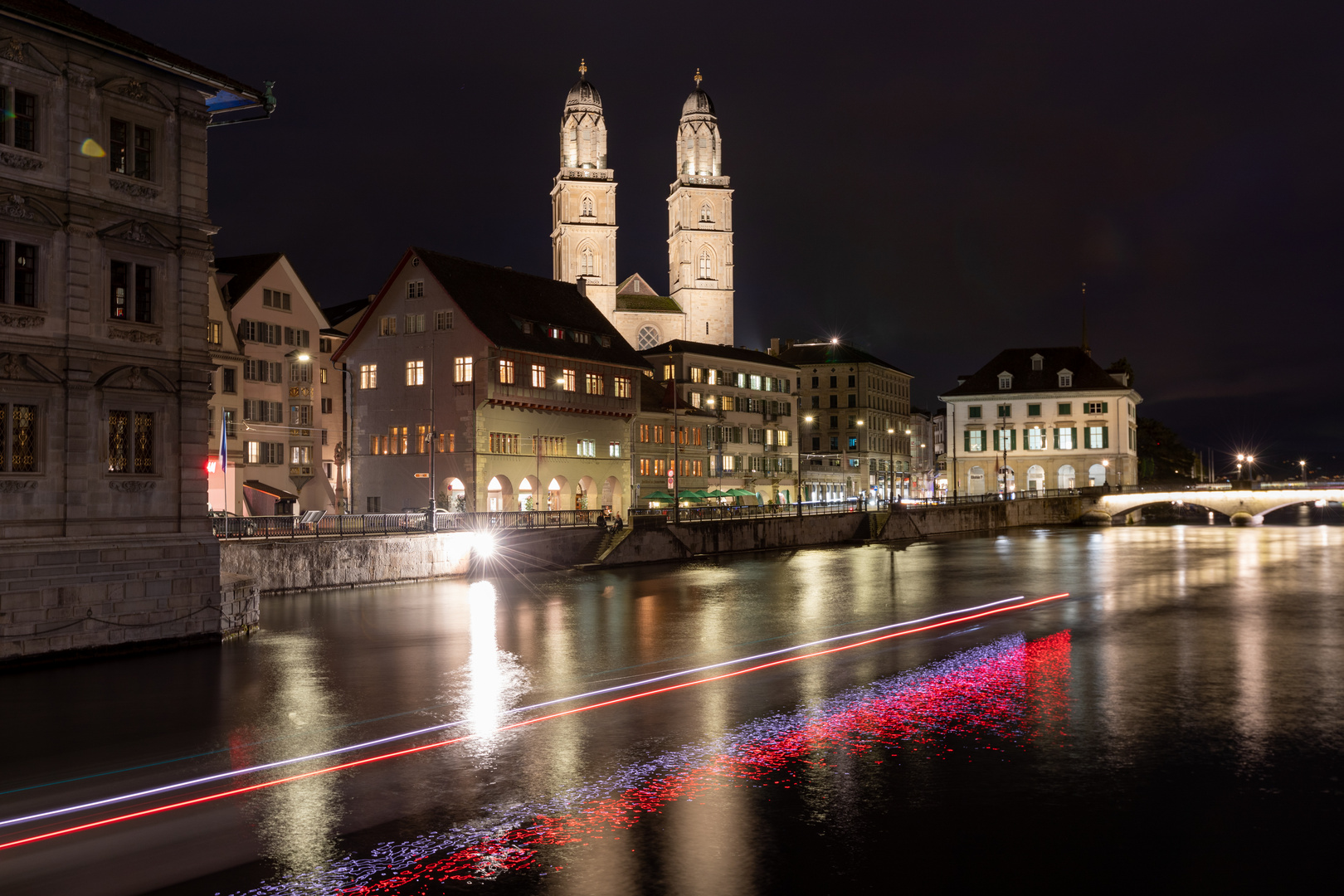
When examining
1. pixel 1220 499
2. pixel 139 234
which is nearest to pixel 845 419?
pixel 1220 499

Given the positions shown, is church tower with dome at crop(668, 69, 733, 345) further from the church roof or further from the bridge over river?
the bridge over river

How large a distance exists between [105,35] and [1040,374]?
10240 cm

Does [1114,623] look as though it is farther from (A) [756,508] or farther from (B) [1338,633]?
(A) [756,508]

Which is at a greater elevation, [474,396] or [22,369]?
[474,396]

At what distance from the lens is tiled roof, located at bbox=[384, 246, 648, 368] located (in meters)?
63.8

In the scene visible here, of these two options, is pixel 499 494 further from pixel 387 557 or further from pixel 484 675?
pixel 484 675

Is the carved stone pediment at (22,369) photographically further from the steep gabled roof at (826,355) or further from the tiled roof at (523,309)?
the steep gabled roof at (826,355)

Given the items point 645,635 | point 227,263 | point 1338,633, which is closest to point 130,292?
point 645,635

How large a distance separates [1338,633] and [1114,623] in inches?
217

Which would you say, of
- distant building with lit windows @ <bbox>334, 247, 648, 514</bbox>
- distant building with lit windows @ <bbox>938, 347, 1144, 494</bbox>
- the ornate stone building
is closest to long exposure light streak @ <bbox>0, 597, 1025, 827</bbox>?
the ornate stone building

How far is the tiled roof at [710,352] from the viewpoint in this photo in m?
92.1

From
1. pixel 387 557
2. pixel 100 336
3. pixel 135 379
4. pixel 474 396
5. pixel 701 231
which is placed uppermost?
pixel 701 231

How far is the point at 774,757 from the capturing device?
15766 mm

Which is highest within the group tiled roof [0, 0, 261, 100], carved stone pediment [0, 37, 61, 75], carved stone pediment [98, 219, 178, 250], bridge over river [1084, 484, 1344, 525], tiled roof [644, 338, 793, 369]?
tiled roof [644, 338, 793, 369]
